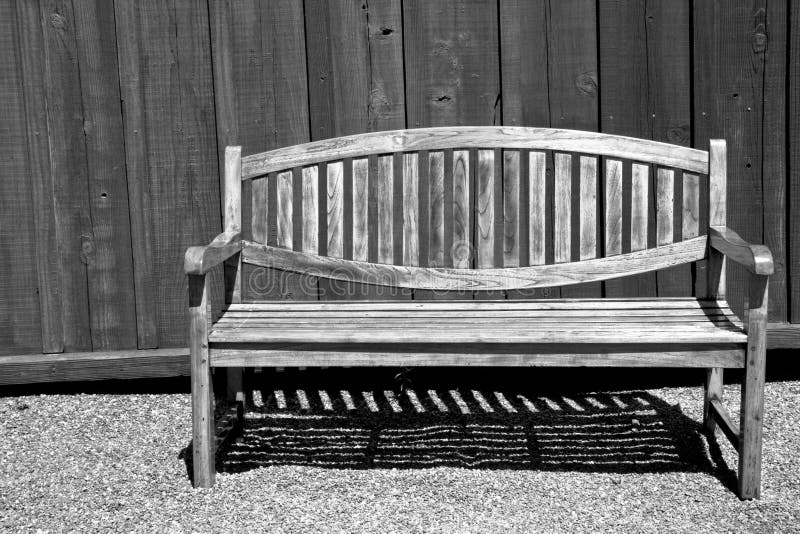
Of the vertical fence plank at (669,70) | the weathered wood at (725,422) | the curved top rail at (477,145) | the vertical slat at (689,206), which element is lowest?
the weathered wood at (725,422)

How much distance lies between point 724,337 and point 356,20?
196 centimetres

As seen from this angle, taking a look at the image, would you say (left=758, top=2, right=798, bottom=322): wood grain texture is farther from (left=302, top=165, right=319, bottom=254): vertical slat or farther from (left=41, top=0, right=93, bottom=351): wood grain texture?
(left=41, top=0, right=93, bottom=351): wood grain texture

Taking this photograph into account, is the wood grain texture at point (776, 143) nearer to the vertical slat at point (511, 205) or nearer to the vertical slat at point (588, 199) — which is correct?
the vertical slat at point (588, 199)

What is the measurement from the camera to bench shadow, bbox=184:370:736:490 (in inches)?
127

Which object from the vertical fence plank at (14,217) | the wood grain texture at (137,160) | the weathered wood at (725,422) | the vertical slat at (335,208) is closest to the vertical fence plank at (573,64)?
the vertical slat at (335,208)

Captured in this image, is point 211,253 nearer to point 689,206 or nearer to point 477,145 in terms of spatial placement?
point 477,145

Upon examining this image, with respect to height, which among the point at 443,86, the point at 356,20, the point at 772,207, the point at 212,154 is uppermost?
the point at 356,20

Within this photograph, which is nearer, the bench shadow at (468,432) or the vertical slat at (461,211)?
the bench shadow at (468,432)

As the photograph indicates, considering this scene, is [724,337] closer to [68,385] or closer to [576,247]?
[576,247]

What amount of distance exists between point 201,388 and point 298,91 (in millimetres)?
1436

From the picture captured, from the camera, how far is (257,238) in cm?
342

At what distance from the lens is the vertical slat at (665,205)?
331 centimetres

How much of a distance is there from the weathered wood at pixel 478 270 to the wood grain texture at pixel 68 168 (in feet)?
2.43

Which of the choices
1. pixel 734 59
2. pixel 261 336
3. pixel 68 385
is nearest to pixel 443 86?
pixel 734 59
